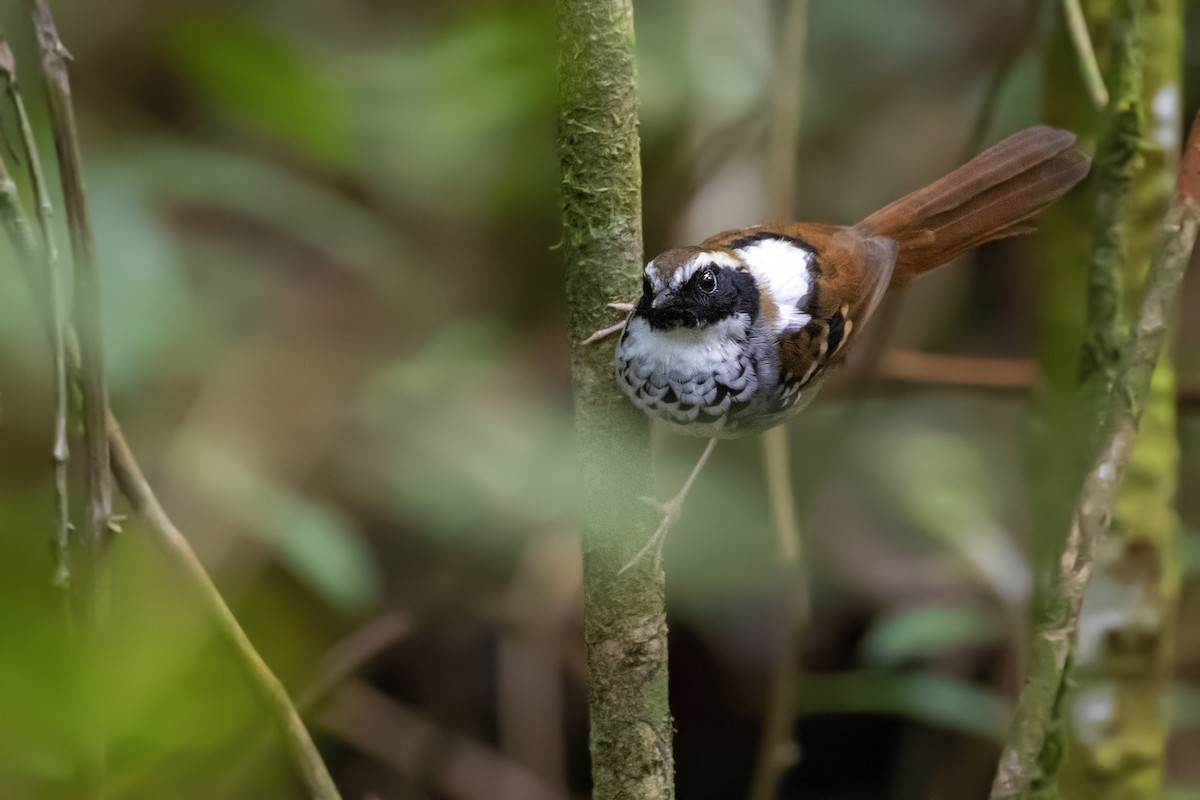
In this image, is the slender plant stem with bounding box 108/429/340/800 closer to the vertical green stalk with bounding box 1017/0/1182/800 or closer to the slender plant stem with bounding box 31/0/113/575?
the slender plant stem with bounding box 31/0/113/575

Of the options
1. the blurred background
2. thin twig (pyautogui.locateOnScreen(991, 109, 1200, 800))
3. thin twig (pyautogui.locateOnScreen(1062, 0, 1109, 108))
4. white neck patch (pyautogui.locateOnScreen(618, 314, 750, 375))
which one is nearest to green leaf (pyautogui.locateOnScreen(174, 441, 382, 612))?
the blurred background

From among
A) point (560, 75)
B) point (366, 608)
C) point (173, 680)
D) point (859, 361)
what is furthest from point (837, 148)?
point (173, 680)

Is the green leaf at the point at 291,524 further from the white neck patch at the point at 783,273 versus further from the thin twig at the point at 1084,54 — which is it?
the thin twig at the point at 1084,54

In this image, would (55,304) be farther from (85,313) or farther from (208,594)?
(208,594)

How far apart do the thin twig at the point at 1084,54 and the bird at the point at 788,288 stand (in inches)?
3.7

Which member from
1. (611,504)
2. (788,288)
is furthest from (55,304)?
(788,288)

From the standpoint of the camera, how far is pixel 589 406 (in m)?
1.75

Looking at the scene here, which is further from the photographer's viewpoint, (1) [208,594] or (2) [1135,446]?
(2) [1135,446]

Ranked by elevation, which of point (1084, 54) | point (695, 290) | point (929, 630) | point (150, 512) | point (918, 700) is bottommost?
point (918, 700)

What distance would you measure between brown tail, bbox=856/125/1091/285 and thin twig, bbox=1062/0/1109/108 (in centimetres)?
9

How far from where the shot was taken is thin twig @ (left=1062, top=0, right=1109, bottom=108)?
2.26 m

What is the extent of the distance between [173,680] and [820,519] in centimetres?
328

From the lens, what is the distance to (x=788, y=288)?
7.55ft

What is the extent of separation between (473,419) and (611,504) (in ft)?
5.56
